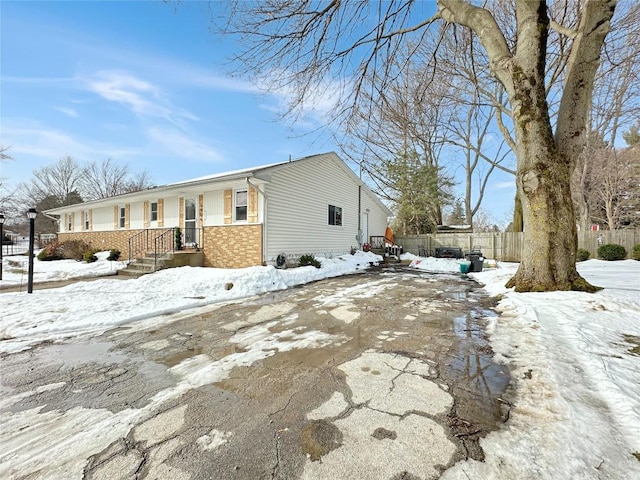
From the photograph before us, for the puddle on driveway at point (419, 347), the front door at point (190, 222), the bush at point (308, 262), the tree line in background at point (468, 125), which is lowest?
the puddle on driveway at point (419, 347)

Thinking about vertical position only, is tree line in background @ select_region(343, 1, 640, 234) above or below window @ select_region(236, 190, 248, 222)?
above

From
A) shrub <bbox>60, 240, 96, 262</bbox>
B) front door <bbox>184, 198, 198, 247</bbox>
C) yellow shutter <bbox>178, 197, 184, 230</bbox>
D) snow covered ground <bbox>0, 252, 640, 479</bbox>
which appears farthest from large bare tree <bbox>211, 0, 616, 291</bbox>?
shrub <bbox>60, 240, 96, 262</bbox>

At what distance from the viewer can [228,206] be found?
10.8m

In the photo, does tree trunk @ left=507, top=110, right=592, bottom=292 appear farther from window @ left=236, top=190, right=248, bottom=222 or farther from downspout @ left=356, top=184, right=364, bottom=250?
downspout @ left=356, top=184, right=364, bottom=250

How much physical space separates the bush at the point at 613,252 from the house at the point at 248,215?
487 inches

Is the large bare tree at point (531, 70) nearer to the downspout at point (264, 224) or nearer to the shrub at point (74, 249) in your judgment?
the downspout at point (264, 224)

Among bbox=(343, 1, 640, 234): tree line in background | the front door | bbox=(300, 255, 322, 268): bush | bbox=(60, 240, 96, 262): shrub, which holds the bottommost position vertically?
bbox=(300, 255, 322, 268): bush

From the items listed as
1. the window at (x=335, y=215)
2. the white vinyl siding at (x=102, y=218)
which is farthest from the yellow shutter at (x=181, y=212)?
the window at (x=335, y=215)

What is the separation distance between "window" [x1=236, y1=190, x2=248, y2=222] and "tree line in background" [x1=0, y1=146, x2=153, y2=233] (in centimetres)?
3204

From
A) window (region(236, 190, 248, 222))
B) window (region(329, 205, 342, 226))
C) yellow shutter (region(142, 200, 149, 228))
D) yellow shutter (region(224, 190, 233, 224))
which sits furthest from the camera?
window (region(329, 205, 342, 226))

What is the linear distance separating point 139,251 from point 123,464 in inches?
563

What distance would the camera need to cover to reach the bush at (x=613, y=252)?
45.5 ft

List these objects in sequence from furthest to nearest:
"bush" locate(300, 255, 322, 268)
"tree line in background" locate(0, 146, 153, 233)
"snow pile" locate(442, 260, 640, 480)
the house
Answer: "tree line in background" locate(0, 146, 153, 233)
"bush" locate(300, 255, 322, 268)
the house
"snow pile" locate(442, 260, 640, 480)

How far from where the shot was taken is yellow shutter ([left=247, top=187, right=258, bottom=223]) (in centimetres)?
1016
